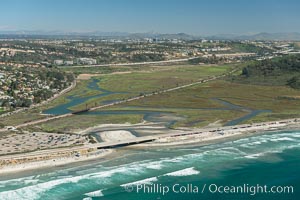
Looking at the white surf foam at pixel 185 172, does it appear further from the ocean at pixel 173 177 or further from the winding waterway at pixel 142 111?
the winding waterway at pixel 142 111

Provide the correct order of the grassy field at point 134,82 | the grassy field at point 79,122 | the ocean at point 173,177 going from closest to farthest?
the ocean at point 173,177 → the grassy field at point 79,122 → the grassy field at point 134,82

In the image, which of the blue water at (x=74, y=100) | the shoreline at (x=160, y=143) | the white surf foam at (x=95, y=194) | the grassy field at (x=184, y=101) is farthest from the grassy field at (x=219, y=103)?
the white surf foam at (x=95, y=194)

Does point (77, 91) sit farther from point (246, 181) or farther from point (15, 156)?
point (246, 181)

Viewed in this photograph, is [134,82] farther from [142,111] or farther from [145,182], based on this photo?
[145,182]

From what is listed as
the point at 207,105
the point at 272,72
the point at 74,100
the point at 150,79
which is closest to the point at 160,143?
the point at 207,105

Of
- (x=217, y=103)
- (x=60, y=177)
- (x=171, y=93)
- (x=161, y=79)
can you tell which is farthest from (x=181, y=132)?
(x=161, y=79)
